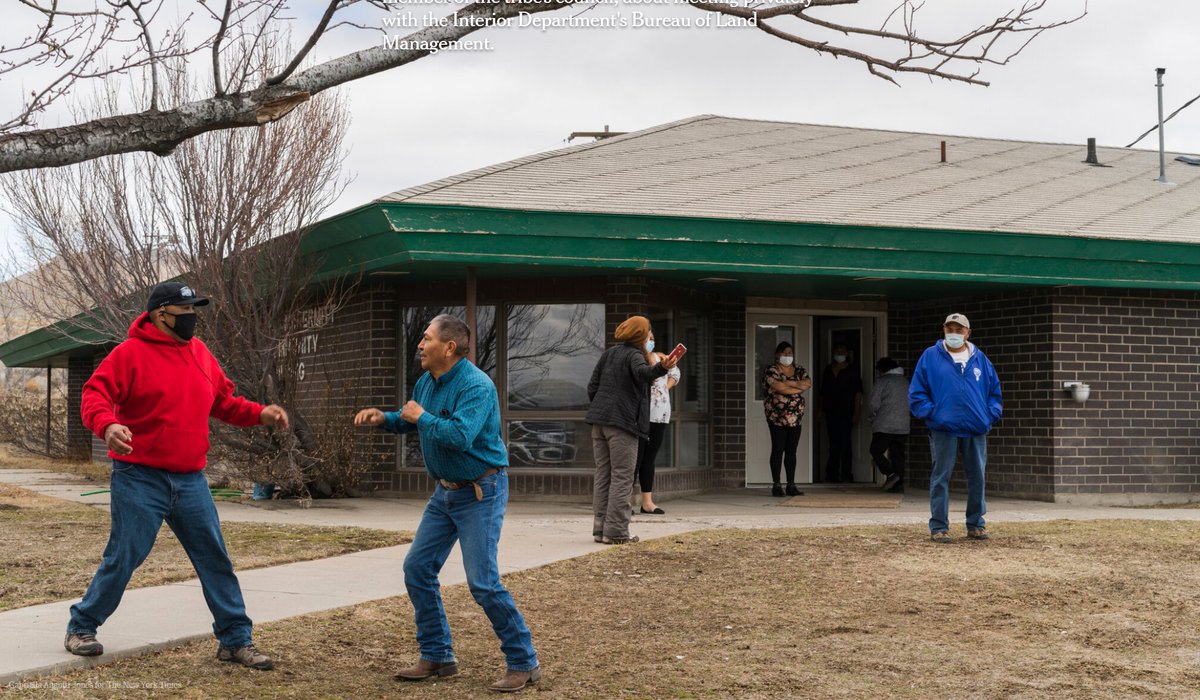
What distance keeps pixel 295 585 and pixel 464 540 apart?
2854mm

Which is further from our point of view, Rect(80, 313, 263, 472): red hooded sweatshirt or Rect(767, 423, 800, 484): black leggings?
Rect(767, 423, 800, 484): black leggings

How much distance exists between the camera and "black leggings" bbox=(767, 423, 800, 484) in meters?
14.6

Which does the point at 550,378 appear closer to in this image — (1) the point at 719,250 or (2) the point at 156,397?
(1) the point at 719,250

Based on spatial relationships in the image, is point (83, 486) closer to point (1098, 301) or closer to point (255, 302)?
point (255, 302)

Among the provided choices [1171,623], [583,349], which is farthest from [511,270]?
[1171,623]

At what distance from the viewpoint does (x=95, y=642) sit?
5906 mm

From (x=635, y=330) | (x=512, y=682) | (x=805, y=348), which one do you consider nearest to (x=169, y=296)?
(x=512, y=682)

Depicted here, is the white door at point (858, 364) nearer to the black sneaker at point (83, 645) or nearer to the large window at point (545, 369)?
the large window at point (545, 369)

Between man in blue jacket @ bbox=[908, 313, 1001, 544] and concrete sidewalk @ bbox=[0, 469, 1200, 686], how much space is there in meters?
1.31

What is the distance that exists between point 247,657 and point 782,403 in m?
9.33

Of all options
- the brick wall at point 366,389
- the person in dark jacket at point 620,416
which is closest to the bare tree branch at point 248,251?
the brick wall at point 366,389

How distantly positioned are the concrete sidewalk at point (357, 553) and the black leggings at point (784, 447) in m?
0.39

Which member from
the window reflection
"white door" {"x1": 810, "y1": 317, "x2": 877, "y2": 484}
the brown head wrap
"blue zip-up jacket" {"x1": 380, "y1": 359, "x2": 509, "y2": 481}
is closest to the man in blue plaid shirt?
"blue zip-up jacket" {"x1": 380, "y1": 359, "x2": 509, "y2": 481}

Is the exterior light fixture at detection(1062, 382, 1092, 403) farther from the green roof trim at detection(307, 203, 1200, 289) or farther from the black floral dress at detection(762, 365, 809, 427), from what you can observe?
the black floral dress at detection(762, 365, 809, 427)
